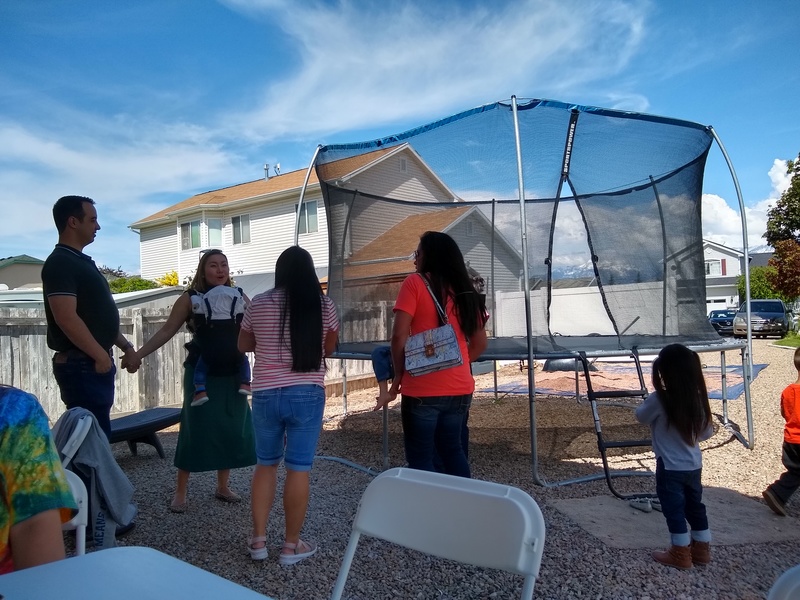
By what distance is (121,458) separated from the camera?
5742mm

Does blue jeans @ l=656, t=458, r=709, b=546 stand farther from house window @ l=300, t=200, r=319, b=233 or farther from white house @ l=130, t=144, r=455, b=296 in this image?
house window @ l=300, t=200, r=319, b=233

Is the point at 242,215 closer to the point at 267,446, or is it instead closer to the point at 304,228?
the point at 304,228

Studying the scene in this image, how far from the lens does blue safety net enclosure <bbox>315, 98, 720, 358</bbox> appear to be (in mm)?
5254

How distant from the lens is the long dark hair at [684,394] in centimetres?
321

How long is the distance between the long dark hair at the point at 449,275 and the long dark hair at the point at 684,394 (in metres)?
1.02

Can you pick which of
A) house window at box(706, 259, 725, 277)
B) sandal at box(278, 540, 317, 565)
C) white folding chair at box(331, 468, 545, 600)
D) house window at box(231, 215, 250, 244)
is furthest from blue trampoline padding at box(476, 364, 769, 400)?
house window at box(706, 259, 725, 277)

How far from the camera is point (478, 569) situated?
10.4ft

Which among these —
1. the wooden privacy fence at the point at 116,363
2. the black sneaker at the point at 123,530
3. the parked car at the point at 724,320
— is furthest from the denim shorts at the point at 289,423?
the parked car at the point at 724,320

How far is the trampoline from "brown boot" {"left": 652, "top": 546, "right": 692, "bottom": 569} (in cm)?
150

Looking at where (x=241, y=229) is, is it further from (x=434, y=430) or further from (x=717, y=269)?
(x=717, y=269)

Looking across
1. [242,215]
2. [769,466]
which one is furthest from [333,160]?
[242,215]

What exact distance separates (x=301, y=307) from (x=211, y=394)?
3.35 feet

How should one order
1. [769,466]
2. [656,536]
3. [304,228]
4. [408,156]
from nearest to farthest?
[656,536], [769,466], [408,156], [304,228]

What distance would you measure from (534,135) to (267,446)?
3355mm
